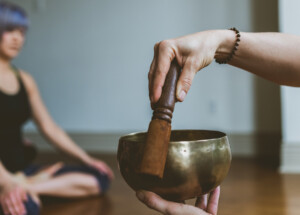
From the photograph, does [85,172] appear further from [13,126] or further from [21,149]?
[13,126]

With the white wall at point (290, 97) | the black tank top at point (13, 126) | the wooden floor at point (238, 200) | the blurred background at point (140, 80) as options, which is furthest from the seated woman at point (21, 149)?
the white wall at point (290, 97)

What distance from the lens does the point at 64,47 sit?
11.6 feet

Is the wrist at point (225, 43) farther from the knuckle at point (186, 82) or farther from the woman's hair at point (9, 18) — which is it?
the woman's hair at point (9, 18)

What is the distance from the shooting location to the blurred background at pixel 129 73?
3000 millimetres

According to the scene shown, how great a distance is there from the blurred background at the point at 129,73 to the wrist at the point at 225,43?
217 cm

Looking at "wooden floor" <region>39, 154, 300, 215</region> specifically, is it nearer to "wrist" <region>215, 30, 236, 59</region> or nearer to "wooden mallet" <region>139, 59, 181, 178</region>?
"wrist" <region>215, 30, 236, 59</region>

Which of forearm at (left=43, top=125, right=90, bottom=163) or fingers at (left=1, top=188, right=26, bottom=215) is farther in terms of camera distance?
forearm at (left=43, top=125, right=90, bottom=163)

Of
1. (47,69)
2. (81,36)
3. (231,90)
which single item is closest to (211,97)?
(231,90)

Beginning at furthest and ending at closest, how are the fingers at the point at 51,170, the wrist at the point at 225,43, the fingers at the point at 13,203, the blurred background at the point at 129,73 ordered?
the blurred background at the point at 129,73, the fingers at the point at 51,170, the fingers at the point at 13,203, the wrist at the point at 225,43

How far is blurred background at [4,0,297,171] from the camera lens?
3000 millimetres

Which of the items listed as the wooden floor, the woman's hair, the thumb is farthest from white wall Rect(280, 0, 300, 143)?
the thumb

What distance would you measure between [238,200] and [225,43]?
1306 mm

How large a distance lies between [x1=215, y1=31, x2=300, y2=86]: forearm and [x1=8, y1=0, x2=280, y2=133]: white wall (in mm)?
2239

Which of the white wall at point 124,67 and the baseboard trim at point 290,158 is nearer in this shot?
the baseboard trim at point 290,158
